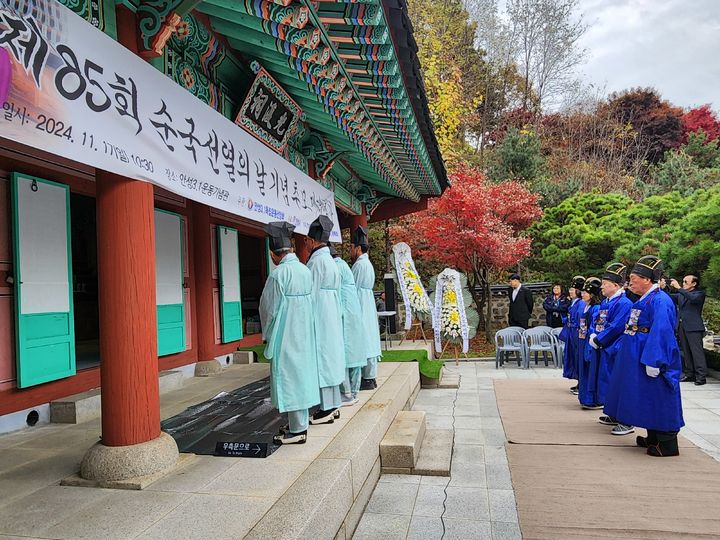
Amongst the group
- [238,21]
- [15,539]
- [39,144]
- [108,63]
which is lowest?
[15,539]

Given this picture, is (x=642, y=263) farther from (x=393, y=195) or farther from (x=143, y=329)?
(x=393, y=195)

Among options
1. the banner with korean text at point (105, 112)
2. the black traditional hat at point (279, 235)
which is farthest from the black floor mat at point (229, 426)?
the banner with korean text at point (105, 112)

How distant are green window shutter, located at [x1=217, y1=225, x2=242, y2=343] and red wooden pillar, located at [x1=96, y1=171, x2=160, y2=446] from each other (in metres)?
4.93

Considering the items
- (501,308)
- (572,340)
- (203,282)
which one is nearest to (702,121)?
(501,308)

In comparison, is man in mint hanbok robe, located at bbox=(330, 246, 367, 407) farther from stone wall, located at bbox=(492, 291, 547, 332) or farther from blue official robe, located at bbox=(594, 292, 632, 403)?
stone wall, located at bbox=(492, 291, 547, 332)

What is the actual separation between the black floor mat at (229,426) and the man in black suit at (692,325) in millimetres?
6714

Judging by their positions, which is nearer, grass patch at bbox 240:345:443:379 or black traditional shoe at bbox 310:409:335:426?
black traditional shoe at bbox 310:409:335:426

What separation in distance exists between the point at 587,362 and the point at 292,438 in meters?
4.25

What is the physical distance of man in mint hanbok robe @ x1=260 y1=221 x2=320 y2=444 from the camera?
3.50 metres

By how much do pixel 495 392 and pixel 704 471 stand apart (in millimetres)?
3680

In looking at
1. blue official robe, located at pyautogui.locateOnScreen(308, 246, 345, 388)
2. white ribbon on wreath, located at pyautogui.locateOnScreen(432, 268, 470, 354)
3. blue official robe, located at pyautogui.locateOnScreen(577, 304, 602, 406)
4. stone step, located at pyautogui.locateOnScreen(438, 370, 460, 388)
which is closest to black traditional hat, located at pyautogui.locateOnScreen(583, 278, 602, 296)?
blue official robe, located at pyautogui.locateOnScreen(577, 304, 602, 406)

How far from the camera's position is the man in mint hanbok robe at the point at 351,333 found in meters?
4.81

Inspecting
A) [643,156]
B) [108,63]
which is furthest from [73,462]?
[643,156]

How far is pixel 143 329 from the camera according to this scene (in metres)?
2.90
